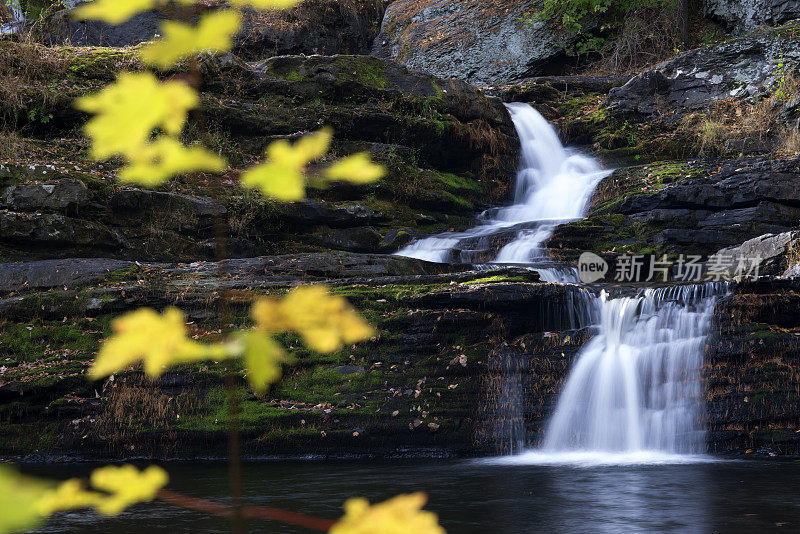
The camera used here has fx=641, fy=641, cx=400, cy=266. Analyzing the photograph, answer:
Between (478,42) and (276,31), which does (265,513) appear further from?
(478,42)

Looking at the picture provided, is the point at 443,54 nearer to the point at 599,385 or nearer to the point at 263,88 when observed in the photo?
the point at 263,88

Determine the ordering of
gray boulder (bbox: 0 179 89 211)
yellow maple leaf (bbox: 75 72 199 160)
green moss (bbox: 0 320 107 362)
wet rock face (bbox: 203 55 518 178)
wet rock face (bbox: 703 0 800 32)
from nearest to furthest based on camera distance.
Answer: yellow maple leaf (bbox: 75 72 199 160) < green moss (bbox: 0 320 107 362) < gray boulder (bbox: 0 179 89 211) < wet rock face (bbox: 203 55 518 178) < wet rock face (bbox: 703 0 800 32)

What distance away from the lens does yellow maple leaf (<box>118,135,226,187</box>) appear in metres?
0.94

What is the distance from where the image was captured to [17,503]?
69 centimetres

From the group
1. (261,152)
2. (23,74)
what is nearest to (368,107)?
(261,152)

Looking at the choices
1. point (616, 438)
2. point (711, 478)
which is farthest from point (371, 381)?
point (711, 478)

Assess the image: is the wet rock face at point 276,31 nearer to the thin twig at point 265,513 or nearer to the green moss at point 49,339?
the green moss at point 49,339

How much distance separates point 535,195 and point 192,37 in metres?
13.1

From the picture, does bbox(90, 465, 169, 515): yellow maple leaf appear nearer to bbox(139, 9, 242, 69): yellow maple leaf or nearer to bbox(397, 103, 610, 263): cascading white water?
bbox(139, 9, 242, 69): yellow maple leaf

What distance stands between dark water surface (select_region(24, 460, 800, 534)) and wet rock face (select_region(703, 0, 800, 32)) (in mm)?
14970

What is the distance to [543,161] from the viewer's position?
14.5 m

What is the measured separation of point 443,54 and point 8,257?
1489cm

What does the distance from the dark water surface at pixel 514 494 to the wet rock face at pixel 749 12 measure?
15.0 meters

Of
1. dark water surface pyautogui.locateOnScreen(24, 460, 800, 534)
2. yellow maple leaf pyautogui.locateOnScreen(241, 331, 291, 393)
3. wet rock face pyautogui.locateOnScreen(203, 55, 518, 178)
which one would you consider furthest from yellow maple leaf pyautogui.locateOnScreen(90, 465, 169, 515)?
wet rock face pyautogui.locateOnScreen(203, 55, 518, 178)
